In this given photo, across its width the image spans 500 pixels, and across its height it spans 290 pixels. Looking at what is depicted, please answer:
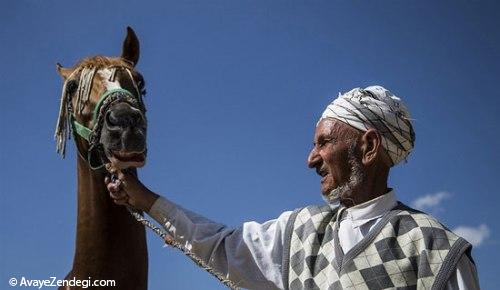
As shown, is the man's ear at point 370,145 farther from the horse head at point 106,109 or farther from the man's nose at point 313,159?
the horse head at point 106,109

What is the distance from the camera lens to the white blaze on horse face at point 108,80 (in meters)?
3.68

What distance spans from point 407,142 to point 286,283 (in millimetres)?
915

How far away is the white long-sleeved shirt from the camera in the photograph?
2.68 meters

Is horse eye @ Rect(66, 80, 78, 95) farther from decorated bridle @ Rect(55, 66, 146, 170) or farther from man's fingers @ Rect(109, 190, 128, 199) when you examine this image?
man's fingers @ Rect(109, 190, 128, 199)

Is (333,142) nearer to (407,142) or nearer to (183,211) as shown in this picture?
(407,142)

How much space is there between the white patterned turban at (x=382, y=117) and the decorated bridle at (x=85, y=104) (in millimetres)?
1344

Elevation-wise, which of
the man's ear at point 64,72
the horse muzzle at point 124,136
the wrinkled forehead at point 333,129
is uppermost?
the man's ear at point 64,72

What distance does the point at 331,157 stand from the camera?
110 inches

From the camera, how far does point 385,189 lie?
2.84m

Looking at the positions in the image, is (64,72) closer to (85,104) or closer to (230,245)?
(85,104)

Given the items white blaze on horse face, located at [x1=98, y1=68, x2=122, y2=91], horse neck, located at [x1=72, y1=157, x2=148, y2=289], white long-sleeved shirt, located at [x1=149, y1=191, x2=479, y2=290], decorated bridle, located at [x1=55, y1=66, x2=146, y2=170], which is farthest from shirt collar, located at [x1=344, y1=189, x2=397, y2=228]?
white blaze on horse face, located at [x1=98, y1=68, x2=122, y2=91]

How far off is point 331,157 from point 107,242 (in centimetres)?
144

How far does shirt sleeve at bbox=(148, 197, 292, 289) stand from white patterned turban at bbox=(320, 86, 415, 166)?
67 centimetres

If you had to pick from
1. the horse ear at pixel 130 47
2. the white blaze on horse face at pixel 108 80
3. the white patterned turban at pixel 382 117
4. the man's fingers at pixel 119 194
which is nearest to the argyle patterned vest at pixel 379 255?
the white patterned turban at pixel 382 117
